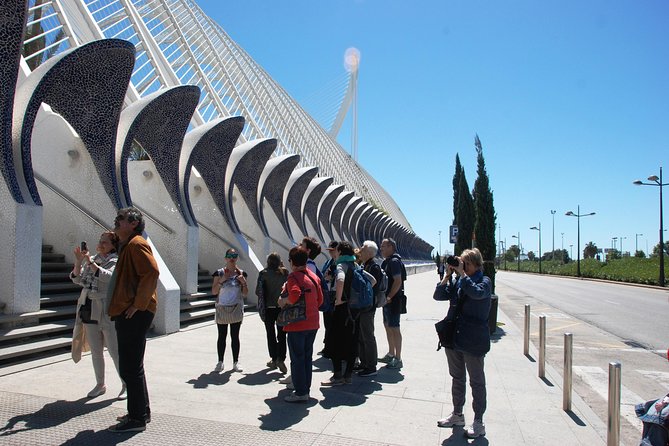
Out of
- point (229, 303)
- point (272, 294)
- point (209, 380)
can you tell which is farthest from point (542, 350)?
point (209, 380)

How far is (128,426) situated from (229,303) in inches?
88.8

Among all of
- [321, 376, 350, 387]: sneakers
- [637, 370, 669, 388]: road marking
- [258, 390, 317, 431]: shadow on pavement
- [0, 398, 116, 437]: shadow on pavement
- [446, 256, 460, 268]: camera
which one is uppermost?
[446, 256, 460, 268]: camera

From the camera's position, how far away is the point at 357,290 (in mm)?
6125

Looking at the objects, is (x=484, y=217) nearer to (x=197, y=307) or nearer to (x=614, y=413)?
(x=197, y=307)

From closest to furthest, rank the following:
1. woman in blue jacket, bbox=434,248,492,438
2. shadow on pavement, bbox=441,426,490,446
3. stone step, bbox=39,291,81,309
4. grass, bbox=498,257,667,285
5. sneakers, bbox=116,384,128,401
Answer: shadow on pavement, bbox=441,426,490,446, woman in blue jacket, bbox=434,248,492,438, sneakers, bbox=116,384,128,401, stone step, bbox=39,291,81,309, grass, bbox=498,257,667,285

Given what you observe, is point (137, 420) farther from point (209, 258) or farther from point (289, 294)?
point (209, 258)

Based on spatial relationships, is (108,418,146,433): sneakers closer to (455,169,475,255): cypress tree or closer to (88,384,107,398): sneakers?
(88,384,107,398): sneakers

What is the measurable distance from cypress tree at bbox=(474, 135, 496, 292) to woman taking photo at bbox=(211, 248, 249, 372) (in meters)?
7.78

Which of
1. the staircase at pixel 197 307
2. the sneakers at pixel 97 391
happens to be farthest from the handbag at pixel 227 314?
the staircase at pixel 197 307

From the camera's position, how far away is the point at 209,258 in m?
13.7

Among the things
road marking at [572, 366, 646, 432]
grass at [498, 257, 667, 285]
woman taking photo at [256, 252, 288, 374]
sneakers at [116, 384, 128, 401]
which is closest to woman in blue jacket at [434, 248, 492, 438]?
road marking at [572, 366, 646, 432]

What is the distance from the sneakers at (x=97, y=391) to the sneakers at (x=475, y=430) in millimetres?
3570

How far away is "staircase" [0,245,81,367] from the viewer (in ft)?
20.9

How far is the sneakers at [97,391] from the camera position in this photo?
5129 millimetres
